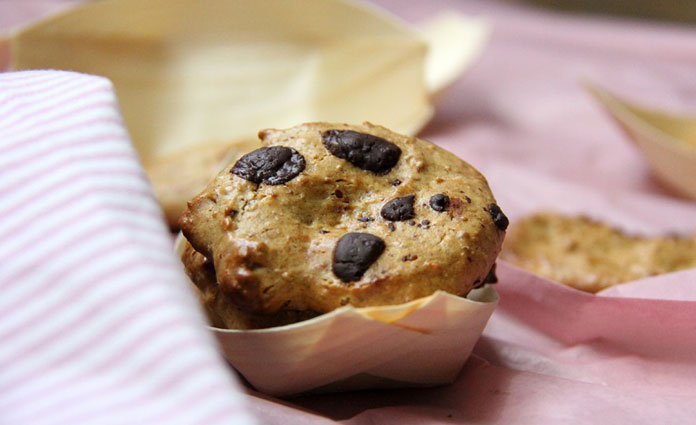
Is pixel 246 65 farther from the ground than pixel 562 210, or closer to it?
farther from the ground

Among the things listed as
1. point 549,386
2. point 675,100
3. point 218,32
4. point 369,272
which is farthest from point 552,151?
point 369,272

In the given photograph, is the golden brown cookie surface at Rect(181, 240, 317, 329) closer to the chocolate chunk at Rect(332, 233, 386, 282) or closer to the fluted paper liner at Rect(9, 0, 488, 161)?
the chocolate chunk at Rect(332, 233, 386, 282)

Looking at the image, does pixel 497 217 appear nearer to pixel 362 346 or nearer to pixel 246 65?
pixel 362 346

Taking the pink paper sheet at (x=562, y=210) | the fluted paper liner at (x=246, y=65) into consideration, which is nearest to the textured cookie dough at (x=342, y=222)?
the pink paper sheet at (x=562, y=210)

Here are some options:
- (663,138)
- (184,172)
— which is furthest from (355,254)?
(663,138)

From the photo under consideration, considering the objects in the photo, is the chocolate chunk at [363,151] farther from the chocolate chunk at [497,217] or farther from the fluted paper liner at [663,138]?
the fluted paper liner at [663,138]

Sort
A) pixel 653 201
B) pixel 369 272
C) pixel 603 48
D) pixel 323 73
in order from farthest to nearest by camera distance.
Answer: pixel 603 48 → pixel 323 73 → pixel 653 201 → pixel 369 272

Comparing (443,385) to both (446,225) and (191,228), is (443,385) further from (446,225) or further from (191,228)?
(191,228)
